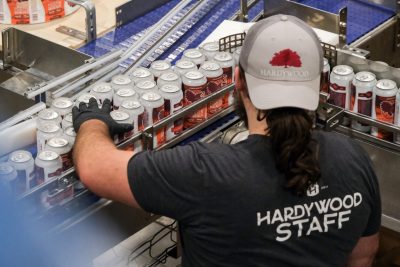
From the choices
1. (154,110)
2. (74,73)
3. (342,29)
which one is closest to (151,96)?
(154,110)

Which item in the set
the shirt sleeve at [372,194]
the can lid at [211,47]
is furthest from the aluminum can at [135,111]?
the shirt sleeve at [372,194]

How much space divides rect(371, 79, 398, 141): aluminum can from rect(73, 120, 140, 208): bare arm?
1.04 meters

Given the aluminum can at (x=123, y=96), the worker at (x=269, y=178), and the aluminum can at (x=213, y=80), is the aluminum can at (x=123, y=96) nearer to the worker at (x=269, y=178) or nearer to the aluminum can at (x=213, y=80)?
the aluminum can at (x=213, y=80)

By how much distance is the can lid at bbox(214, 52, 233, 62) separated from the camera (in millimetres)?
3402

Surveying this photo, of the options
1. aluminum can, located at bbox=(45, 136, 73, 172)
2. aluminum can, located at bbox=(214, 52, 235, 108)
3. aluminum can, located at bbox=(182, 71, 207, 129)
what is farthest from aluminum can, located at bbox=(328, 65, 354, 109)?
aluminum can, located at bbox=(45, 136, 73, 172)

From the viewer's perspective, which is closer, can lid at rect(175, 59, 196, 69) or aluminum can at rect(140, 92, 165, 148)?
aluminum can at rect(140, 92, 165, 148)

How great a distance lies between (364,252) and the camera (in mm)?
2623

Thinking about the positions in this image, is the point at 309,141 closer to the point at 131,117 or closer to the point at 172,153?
the point at 172,153

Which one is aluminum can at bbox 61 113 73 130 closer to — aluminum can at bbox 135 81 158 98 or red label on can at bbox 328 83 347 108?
aluminum can at bbox 135 81 158 98

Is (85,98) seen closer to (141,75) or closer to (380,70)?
(141,75)

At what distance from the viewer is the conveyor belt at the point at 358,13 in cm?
415

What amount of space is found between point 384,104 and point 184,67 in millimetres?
721

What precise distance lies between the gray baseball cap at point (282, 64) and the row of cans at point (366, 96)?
899 mm

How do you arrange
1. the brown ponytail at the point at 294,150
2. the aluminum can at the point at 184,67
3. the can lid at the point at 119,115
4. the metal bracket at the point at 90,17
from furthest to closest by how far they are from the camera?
the metal bracket at the point at 90,17 → the aluminum can at the point at 184,67 → the can lid at the point at 119,115 → the brown ponytail at the point at 294,150
